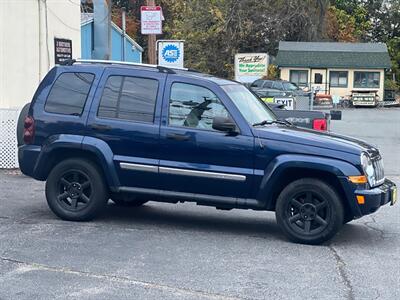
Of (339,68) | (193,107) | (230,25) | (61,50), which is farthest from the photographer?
(339,68)

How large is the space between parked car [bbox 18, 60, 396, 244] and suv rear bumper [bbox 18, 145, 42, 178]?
2cm

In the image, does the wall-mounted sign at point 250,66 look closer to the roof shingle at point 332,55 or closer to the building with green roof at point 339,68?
the roof shingle at point 332,55

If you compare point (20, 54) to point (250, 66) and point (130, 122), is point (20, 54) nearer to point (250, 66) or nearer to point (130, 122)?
point (250, 66)

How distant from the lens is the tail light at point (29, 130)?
8773mm

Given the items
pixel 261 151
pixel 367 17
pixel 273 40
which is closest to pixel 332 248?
pixel 261 151

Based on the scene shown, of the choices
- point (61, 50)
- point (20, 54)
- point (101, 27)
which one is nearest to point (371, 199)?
point (20, 54)

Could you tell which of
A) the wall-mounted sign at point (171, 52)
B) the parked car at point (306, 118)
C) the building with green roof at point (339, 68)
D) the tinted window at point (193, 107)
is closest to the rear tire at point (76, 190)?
the tinted window at point (193, 107)

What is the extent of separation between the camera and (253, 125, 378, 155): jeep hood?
25.8 feet

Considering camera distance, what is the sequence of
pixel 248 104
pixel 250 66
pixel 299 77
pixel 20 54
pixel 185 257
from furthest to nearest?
pixel 299 77, pixel 250 66, pixel 20 54, pixel 248 104, pixel 185 257

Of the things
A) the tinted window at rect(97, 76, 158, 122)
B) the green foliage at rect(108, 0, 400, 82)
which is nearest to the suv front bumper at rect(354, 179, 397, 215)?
the tinted window at rect(97, 76, 158, 122)

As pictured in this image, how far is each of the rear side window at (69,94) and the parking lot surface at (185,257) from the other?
1.42 m

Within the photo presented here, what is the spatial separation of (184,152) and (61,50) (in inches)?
310

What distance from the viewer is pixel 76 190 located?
877 cm

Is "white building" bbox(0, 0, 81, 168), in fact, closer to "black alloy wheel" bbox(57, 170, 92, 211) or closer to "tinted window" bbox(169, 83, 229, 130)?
"black alloy wheel" bbox(57, 170, 92, 211)
